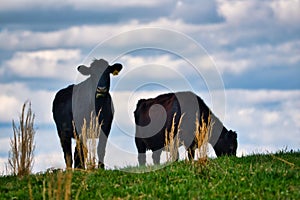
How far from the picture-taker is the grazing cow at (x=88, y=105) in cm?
1792

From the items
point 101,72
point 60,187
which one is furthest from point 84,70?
point 60,187

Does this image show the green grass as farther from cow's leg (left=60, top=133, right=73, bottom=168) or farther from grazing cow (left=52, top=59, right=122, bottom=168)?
cow's leg (left=60, top=133, right=73, bottom=168)

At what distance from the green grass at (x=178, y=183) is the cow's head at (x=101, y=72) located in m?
4.58

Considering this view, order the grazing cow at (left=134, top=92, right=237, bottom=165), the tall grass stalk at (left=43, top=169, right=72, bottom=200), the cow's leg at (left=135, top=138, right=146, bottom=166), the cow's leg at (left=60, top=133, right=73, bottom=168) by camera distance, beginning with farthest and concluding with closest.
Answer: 1. the cow's leg at (left=135, top=138, right=146, bottom=166)
2. the grazing cow at (left=134, top=92, right=237, bottom=165)
3. the cow's leg at (left=60, top=133, right=73, bottom=168)
4. the tall grass stalk at (left=43, top=169, right=72, bottom=200)

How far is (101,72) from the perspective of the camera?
18.2 metres

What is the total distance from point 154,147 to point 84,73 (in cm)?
355

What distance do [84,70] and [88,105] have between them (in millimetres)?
960

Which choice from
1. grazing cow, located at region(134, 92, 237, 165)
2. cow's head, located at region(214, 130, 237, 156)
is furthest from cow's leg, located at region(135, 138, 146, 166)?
cow's head, located at region(214, 130, 237, 156)

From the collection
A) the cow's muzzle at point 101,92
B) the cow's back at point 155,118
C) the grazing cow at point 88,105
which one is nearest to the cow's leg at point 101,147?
the grazing cow at point 88,105

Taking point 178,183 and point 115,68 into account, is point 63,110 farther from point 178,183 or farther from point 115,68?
point 178,183

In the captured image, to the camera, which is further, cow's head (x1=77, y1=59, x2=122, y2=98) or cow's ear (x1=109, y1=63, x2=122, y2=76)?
cow's ear (x1=109, y1=63, x2=122, y2=76)

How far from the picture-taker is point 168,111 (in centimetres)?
2095

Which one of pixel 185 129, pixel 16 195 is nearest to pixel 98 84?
pixel 185 129

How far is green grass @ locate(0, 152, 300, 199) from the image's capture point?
1091cm
